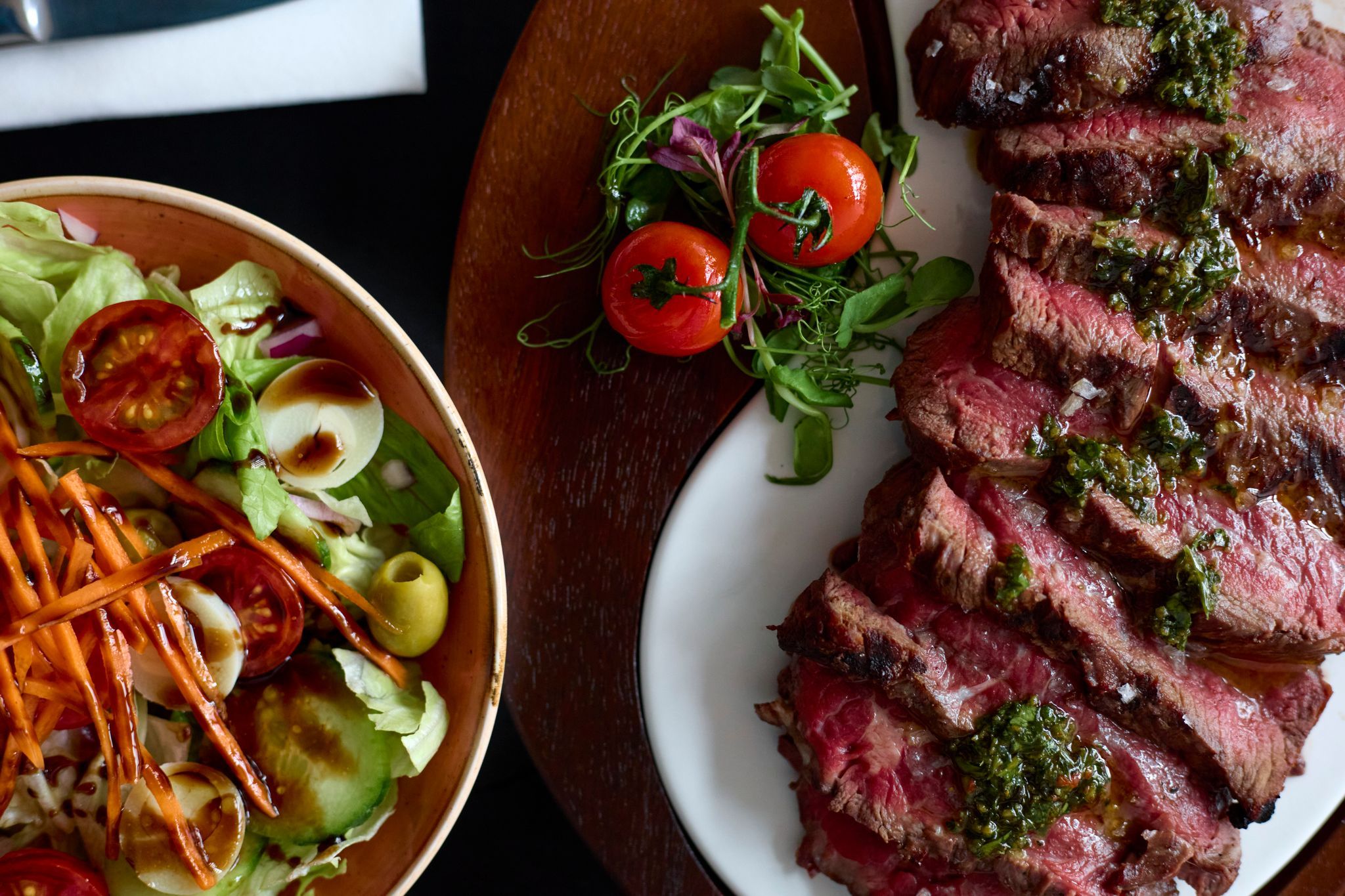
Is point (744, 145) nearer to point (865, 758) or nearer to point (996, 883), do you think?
point (865, 758)

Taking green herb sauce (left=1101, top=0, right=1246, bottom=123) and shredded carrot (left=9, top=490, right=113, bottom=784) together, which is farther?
green herb sauce (left=1101, top=0, right=1246, bottom=123)

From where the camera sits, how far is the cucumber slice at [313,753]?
1.73 metres

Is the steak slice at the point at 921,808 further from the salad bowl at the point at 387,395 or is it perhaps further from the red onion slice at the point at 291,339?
the red onion slice at the point at 291,339

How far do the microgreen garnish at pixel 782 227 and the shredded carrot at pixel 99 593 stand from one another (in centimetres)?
82

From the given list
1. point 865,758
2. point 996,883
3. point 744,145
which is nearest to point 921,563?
point 865,758

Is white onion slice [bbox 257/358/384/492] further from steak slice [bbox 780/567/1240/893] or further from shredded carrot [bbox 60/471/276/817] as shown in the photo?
steak slice [bbox 780/567/1240/893]

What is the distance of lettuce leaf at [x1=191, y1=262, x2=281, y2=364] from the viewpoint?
176 cm

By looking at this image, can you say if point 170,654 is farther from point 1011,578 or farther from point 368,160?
point 1011,578

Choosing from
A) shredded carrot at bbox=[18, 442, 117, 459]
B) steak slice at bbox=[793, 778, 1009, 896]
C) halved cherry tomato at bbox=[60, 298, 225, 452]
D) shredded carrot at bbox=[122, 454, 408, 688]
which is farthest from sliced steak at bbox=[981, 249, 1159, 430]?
shredded carrot at bbox=[18, 442, 117, 459]

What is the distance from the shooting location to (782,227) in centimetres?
186

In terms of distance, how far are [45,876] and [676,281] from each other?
5.48 feet

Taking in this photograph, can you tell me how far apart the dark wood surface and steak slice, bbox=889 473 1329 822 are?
58cm

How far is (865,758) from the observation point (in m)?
1.79

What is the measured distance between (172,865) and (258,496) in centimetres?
74
